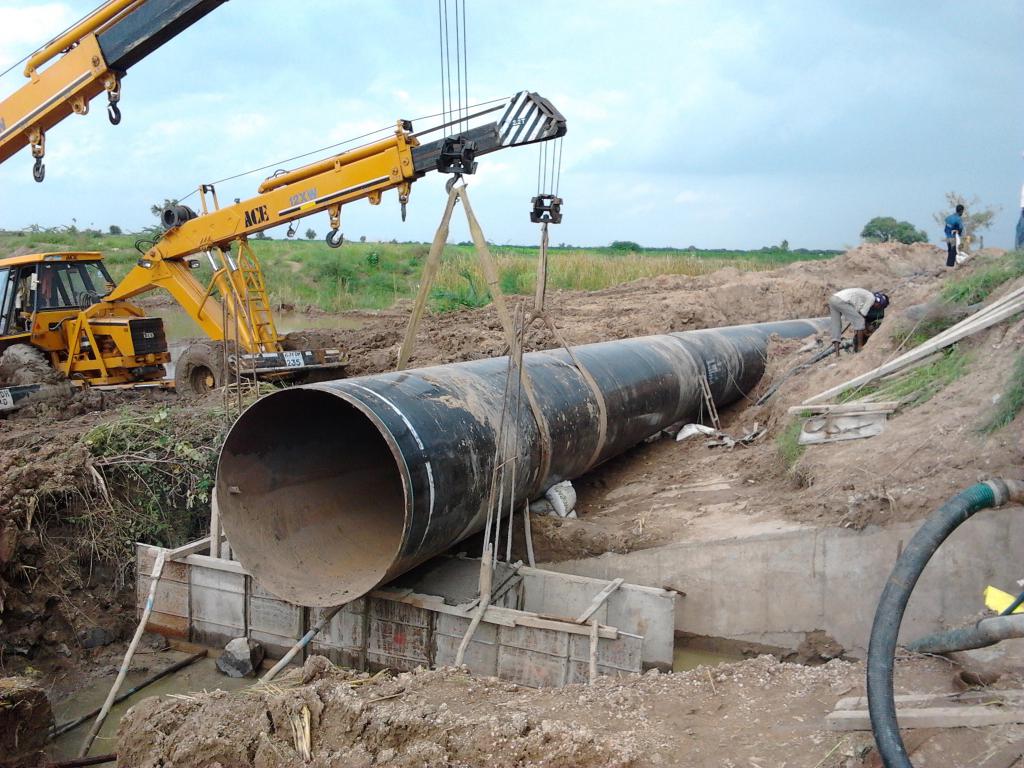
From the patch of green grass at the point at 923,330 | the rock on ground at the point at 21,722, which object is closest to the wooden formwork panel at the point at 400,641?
the rock on ground at the point at 21,722

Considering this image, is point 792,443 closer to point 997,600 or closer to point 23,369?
point 997,600

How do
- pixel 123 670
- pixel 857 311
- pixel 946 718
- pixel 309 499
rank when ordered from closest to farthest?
pixel 946 718
pixel 123 670
pixel 309 499
pixel 857 311

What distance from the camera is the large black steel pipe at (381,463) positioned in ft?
18.0

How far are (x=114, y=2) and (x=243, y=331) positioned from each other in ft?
14.9

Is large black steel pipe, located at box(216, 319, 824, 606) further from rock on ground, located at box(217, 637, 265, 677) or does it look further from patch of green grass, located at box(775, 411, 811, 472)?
patch of green grass, located at box(775, 411, 811, 472)

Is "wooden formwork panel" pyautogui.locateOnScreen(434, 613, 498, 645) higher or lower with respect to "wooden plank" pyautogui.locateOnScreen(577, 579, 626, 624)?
lower

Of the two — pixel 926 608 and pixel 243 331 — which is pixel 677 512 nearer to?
pixel 926 608

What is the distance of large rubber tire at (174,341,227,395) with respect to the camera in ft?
38.4

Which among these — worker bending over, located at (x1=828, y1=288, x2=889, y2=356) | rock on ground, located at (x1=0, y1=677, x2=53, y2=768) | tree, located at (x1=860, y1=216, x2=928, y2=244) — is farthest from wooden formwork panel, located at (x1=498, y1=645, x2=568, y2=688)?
tree, located at (x1=860, y1=216, x2=928, y2=244)

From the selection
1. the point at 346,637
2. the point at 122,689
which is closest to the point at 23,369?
the point at 122,689

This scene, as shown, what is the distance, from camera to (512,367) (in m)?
6.34

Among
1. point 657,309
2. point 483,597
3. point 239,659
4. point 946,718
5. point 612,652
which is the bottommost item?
point 239,659

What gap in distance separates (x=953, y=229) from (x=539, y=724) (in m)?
16.9

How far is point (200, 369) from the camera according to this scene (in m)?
12.1
